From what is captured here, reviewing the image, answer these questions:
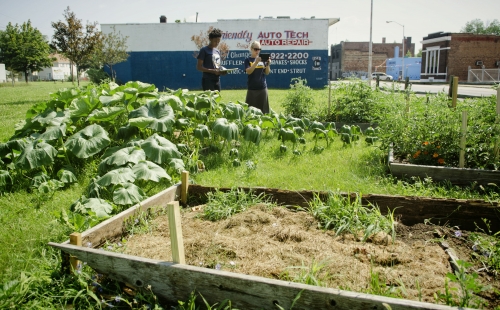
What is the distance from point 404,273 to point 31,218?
3355 mm

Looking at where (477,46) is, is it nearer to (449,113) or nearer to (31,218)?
(449,113)

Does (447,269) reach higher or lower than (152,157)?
lower

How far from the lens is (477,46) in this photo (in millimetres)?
43625

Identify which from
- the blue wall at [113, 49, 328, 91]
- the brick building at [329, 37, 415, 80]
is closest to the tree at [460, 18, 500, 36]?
the brick building at [329, 37, 415, 80]

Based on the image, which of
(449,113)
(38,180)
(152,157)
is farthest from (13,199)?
(449,113)

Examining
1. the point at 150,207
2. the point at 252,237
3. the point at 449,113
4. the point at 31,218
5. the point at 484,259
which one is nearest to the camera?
the point at 484,259

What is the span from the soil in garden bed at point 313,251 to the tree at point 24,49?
5497 centimetres

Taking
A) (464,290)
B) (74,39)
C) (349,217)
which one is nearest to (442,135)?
(349,217)

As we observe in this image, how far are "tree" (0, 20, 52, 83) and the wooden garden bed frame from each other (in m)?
55.3

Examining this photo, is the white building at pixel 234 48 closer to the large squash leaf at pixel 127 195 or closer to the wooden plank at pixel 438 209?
the large squash leaf at pixel 127 195

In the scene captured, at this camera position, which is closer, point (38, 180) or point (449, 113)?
point (38, 180)

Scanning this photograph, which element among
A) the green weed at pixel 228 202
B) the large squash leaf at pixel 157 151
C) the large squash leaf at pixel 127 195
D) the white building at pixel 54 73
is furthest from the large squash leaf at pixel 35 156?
the white building at pixel 54 73

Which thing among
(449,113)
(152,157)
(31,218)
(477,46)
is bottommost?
(31,218)

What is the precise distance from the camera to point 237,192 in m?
3.85
